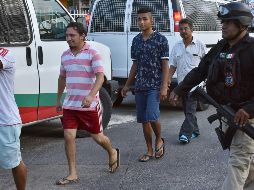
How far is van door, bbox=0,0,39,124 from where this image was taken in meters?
6.20

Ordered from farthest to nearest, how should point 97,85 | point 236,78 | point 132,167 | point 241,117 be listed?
point 132,167
point 97,85
point 236,78
point 241,117

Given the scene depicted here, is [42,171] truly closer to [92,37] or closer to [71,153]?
[71,153]

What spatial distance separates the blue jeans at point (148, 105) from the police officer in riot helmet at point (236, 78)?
1890 millimetres

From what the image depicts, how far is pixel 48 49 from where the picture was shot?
22.3 feet

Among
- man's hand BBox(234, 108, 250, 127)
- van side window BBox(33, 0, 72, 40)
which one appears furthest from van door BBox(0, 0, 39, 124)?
man's hand BBox(234, 108, 250, 127)

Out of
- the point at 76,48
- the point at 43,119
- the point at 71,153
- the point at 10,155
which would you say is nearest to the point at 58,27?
the point at 43,119

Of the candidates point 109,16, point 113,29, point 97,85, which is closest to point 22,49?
point 97,85

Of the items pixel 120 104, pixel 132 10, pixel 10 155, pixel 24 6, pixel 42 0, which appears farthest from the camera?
pixel 120 104

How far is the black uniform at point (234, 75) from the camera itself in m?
4.05

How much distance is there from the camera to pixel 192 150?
22.3 feet

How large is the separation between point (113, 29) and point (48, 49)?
121 inches

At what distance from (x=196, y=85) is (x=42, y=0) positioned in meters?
3.10

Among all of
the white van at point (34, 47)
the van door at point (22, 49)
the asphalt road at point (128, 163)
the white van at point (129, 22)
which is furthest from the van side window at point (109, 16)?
the van door at point (22, 49)

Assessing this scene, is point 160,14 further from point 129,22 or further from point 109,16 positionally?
point 109,16
